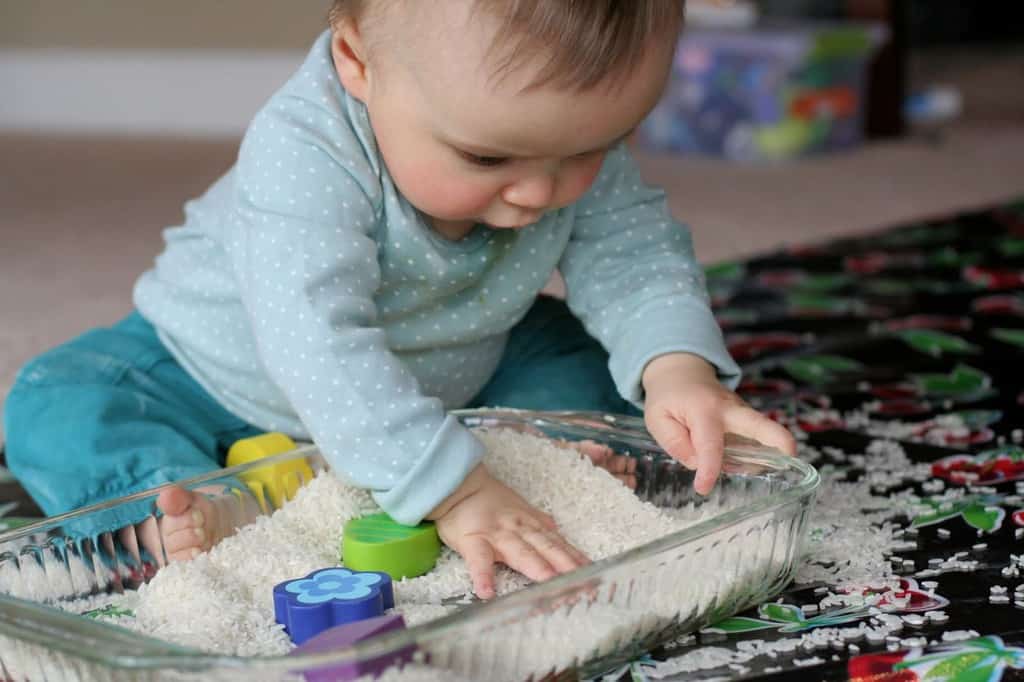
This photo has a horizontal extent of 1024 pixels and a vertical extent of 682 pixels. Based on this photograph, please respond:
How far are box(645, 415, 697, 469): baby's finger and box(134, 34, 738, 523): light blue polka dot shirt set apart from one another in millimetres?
54

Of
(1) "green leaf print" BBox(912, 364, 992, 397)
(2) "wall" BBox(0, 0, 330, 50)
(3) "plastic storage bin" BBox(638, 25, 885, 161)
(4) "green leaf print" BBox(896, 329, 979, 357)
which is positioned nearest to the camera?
(1) "green leaf print" BBox(912, 364, 992, 397)

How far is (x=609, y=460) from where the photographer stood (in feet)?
2.67

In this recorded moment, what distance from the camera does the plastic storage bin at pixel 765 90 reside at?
7.45 feet

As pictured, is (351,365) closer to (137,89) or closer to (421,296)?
(421,296)

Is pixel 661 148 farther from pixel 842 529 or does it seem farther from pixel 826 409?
pixel 842 529

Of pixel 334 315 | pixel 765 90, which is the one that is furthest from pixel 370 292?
pixel 765 90

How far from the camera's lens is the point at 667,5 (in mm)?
682

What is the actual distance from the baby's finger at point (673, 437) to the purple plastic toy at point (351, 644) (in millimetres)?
243

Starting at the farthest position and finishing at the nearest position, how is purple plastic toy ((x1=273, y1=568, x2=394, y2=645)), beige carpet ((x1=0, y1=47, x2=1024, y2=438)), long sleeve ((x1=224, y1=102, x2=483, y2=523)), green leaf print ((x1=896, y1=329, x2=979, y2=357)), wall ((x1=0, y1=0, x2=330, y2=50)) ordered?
1. wall ((x1=0, y1=0, x2=330, y2=50))
2. beige carpet ((x1=0, y1=47, x2=1024, y2=438))
3. green leaf print ((x1=896, y1=329, x2=979, y2=357))
4. long sleeve ((x1=224, y1=102, x2=483, y2=523))
5. purple plastic toy ((x1=273, y1=568, x2=394, y2=645))

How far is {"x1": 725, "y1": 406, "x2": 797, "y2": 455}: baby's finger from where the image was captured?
746 millimetres

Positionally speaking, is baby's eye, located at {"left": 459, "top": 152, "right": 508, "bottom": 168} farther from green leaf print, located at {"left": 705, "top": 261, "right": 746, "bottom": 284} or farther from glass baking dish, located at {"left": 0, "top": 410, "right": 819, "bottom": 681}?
green leaf print, located at {"left": 705, "top": 261, "right": 746, "bottom": 284}

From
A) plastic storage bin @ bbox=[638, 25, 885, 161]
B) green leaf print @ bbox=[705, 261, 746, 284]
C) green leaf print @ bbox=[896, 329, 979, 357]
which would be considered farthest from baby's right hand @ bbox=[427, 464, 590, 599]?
plastic storage bin @ bbox=[638, 25, 885, 161]

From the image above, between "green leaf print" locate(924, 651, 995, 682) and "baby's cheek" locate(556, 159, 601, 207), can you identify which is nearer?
"green leaf print" locate(924, 651, 995, 682)

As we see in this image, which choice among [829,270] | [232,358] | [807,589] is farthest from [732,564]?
[829,270]
